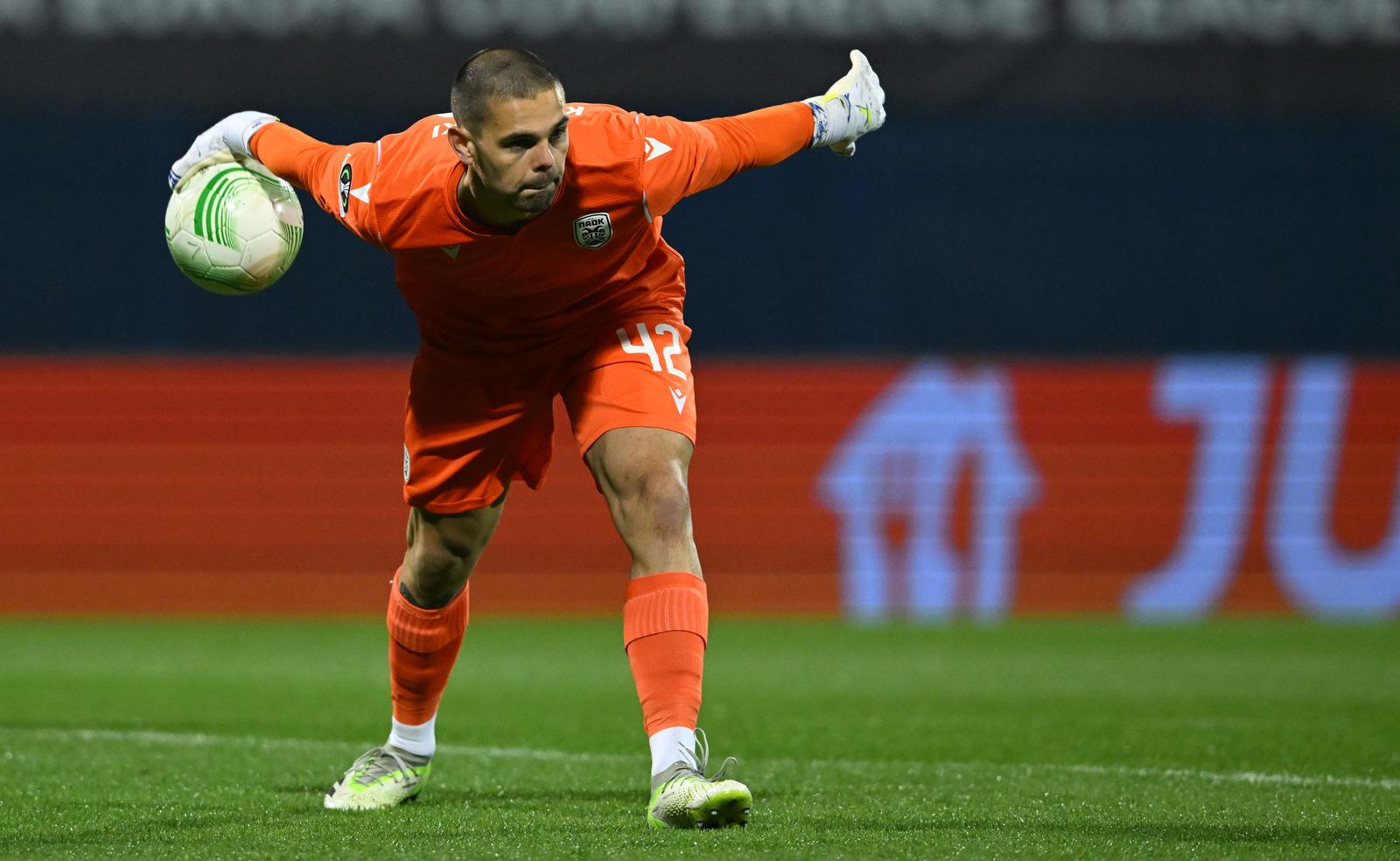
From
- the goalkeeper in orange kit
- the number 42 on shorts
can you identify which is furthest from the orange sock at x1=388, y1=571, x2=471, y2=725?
the number 42 on shorts

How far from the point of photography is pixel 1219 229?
41.0 feet

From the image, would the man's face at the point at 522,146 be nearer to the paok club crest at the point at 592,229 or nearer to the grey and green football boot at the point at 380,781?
the paok club crest at the point at 592,229

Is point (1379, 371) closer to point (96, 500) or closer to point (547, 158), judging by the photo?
point (96, 500)

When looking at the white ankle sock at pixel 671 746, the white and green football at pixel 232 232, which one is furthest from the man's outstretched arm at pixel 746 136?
the white ankle sock at pixel 671 746

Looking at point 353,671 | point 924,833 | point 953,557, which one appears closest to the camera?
point 924,833

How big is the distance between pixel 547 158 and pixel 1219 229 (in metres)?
9.06

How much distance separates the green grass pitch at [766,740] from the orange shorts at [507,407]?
82 centimetres

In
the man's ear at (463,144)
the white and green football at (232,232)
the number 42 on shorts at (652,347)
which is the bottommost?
the number 42 on shorts at (652,347)

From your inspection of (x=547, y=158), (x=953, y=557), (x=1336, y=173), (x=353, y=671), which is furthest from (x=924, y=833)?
(x=1336, y=173)

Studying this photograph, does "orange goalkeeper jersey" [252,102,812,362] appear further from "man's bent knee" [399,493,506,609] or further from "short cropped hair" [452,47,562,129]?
"man's bent knee" [399,493,506,609]

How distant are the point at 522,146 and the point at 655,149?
0.42 metres

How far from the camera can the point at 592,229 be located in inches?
176

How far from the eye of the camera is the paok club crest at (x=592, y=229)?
445cm

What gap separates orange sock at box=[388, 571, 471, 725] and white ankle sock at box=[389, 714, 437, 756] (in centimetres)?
2
